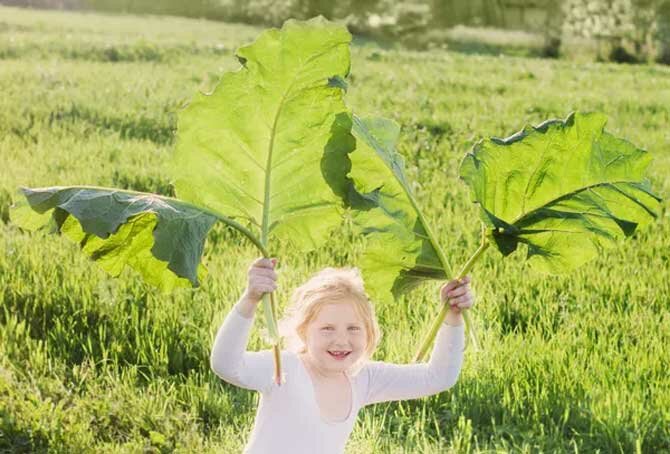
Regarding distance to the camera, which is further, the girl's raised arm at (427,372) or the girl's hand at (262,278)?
the girl's raised arm at (427,372)

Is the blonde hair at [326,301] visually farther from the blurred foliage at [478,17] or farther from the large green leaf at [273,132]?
the blurred foliage at [478,17]

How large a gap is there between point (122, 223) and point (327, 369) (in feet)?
2.85

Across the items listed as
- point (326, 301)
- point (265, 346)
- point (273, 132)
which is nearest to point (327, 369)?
point (326, 301)

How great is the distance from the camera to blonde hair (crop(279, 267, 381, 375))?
2967mm

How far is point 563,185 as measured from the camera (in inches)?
105

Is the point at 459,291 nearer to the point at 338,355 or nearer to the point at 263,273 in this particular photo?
the point at 338,355

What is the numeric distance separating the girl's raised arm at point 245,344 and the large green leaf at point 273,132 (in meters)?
0.11

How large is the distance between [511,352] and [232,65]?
9.36 m

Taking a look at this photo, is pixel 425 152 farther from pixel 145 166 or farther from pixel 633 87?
pixel 633 87

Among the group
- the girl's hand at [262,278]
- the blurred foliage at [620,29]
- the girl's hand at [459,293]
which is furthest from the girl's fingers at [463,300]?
the blurred foliage at [620,29]

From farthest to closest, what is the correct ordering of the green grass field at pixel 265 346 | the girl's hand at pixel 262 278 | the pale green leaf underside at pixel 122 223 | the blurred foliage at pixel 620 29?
the blurred foliage at pixel 620 29
the green grass field at pixel 265 346
the girl's hand at pixel 262 278
the pale green leaf underside at pixel 122 223

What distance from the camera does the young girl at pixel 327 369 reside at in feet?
9.41

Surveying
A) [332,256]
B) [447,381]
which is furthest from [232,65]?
[447,381]

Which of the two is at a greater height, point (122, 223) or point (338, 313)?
point (122, 223)
